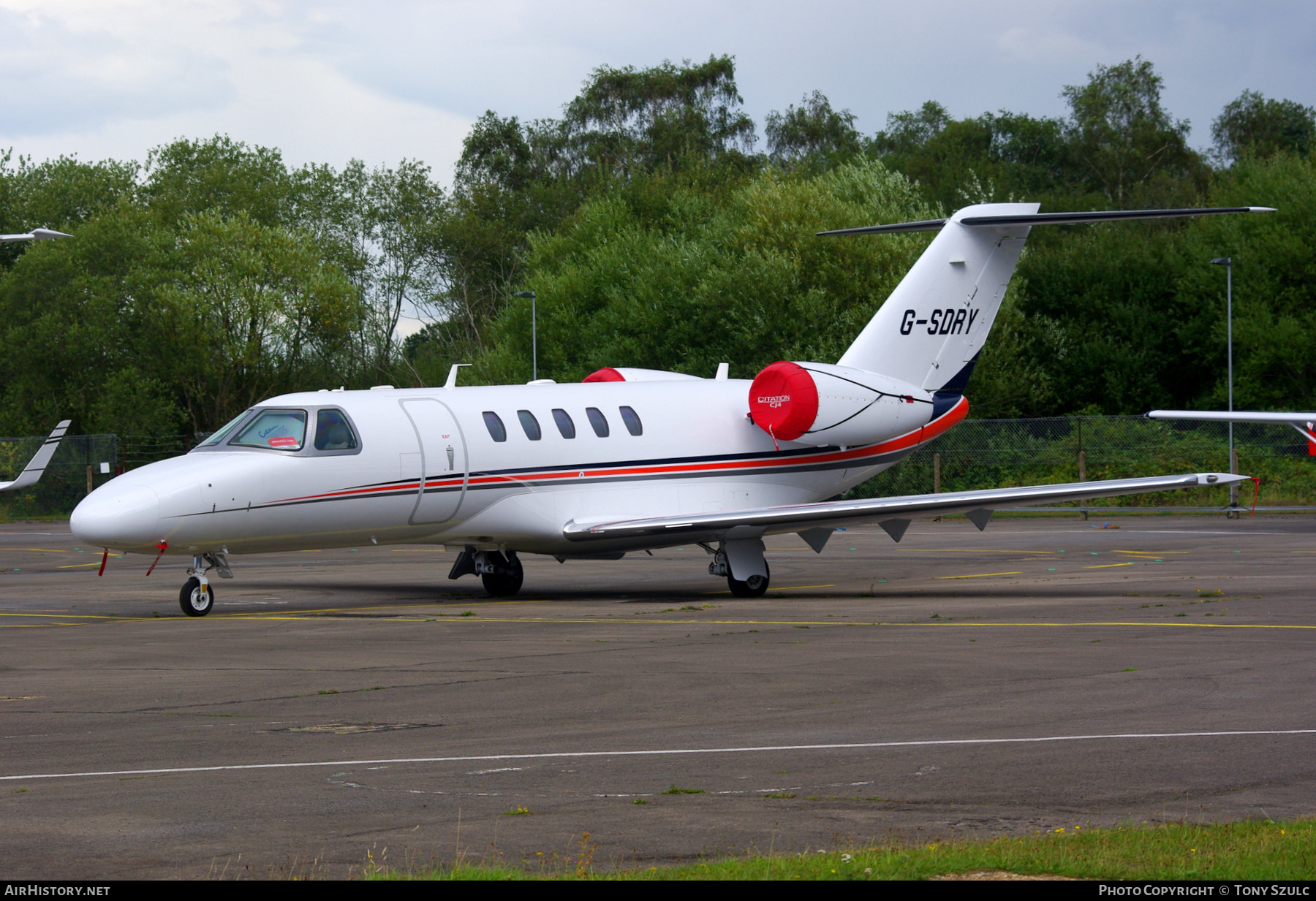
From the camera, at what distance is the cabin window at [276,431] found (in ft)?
64.4

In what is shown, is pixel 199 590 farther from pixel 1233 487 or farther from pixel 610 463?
pixel 1233 487

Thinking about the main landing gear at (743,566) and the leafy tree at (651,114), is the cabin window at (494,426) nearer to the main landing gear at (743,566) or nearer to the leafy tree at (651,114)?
the main landing gear at (743,566)

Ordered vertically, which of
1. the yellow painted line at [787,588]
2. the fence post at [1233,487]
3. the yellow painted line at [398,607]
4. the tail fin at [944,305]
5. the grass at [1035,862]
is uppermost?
the tail fin at [944,305]

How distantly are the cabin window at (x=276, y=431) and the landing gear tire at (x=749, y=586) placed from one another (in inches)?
251

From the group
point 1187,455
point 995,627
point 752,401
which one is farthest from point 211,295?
point 995,627

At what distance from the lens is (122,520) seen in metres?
18.0

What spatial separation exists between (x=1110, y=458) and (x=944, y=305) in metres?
Result: 22.1

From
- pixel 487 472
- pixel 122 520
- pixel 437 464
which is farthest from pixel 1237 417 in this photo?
pixel 122 520

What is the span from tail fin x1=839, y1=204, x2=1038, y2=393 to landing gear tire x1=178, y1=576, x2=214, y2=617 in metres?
10.7

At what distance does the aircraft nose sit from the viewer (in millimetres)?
17984

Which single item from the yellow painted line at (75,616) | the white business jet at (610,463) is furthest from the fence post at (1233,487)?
the yellow painted line at (75,616)

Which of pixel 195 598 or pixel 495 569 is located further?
pixel 495 569

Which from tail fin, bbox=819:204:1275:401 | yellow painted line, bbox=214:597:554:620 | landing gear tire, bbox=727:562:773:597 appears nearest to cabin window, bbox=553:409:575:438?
yellow painted line, bbox=214:597:554:620

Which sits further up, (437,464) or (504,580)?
(437,464)
